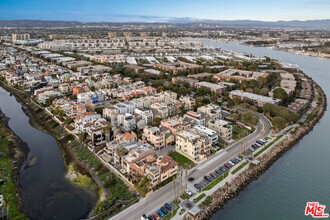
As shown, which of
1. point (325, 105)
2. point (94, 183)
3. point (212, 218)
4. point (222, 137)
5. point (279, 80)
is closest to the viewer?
point (212, 218)

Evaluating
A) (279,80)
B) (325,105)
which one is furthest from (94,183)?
(279,80)

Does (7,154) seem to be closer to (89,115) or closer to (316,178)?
(89,115)

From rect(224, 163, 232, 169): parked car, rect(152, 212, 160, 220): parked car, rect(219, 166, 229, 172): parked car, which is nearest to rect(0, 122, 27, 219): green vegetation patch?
rect(152, 212, 160, 220): parked car

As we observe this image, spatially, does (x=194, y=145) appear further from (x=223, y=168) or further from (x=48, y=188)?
(x=48, y=188)

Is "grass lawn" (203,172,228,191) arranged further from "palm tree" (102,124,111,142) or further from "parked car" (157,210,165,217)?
"palm tree" (102,124,111,142)

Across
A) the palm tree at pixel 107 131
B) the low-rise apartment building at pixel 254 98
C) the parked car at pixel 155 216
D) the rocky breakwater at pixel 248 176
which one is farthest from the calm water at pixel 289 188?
the palm tree at pixel 107 131
